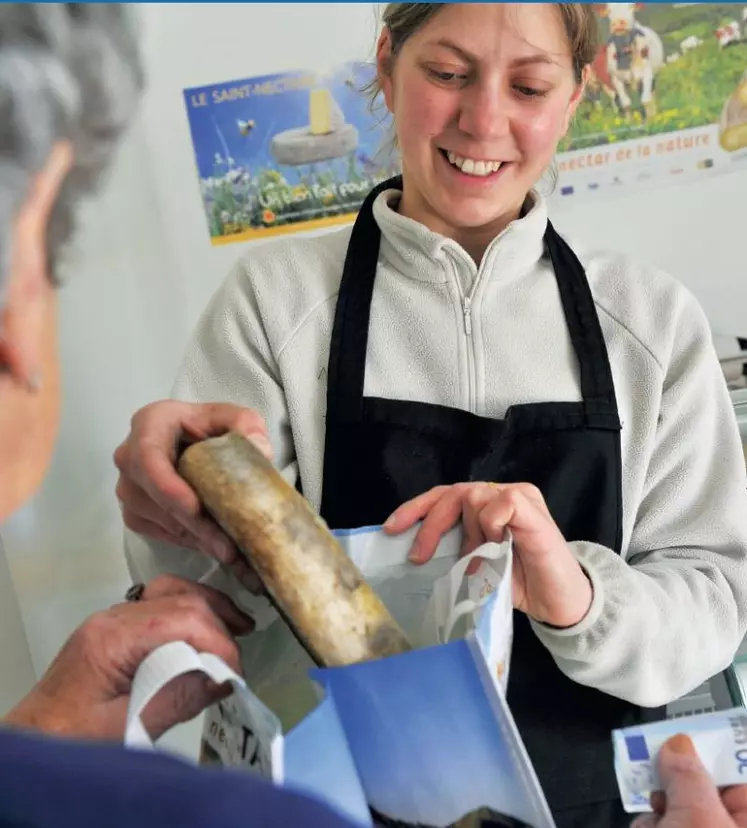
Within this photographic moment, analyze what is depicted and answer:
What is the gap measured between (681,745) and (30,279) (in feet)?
1.25

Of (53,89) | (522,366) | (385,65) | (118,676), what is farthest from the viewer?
(522,366)

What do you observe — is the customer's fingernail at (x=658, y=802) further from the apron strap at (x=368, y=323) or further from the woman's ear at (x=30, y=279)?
the woman's ear at (x=30, y=279)

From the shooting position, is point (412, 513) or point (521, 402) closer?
point (412, 513)

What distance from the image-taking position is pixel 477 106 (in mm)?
426

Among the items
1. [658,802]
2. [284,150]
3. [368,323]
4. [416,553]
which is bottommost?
[658,802]

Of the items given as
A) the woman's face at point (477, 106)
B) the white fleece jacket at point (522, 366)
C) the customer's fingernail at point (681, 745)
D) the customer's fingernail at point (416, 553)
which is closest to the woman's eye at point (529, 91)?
the woman's face at point (477, 106)

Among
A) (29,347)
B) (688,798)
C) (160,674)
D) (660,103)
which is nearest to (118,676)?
(160,674)

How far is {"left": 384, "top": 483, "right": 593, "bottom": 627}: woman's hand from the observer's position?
419mm

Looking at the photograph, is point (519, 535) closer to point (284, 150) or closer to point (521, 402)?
point (521, 402)

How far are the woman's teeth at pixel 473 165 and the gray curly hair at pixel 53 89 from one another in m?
0.27

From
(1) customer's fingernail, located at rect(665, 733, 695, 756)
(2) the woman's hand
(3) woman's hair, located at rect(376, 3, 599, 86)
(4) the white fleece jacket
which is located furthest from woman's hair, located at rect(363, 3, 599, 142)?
(1) customer's fingernail, located at rect(665, 733, 695, 756)

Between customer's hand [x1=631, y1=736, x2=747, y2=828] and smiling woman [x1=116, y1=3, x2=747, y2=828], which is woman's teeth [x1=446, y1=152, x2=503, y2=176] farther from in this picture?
customer's hand [x1=631, y1=736, x2=747, y2=828]

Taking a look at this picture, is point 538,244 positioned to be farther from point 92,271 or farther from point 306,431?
point 92,271

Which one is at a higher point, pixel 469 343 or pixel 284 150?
pixel 284 150
